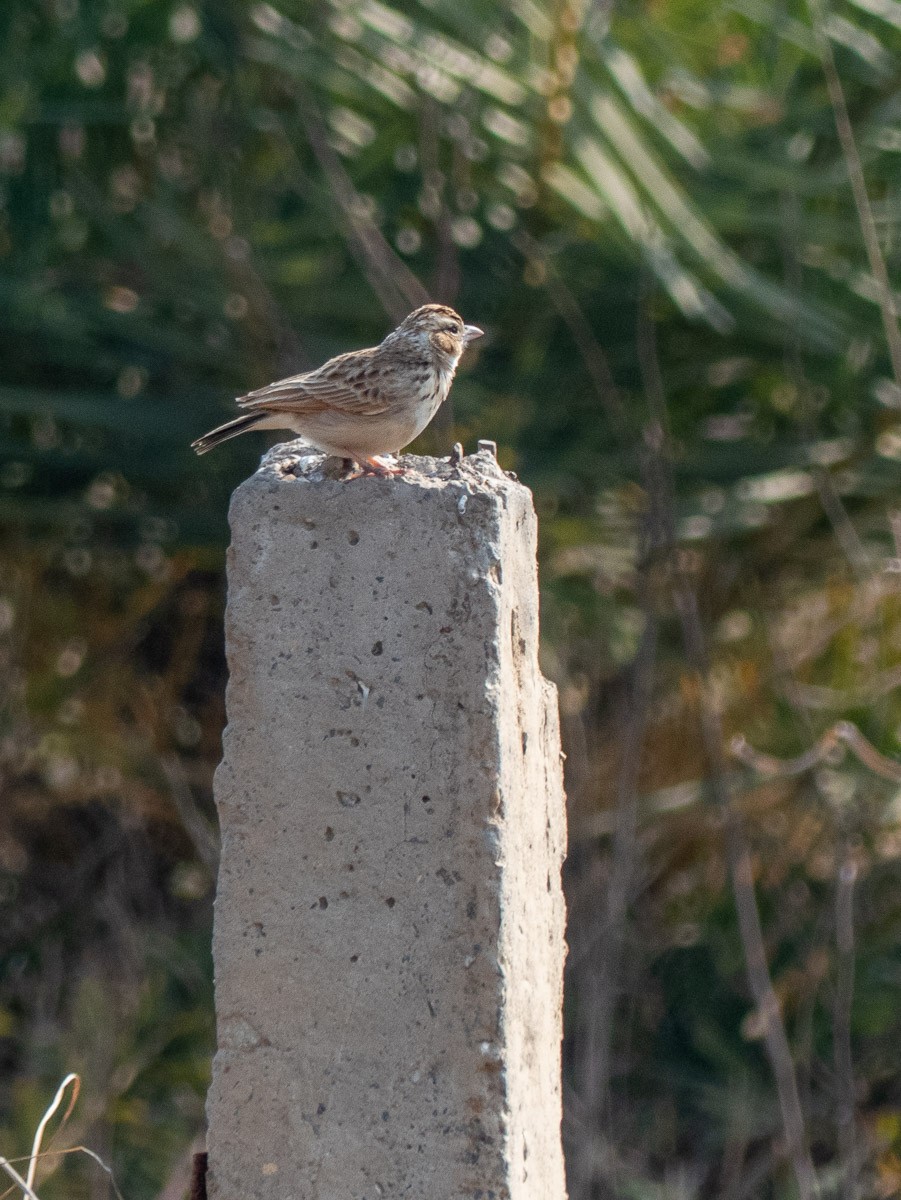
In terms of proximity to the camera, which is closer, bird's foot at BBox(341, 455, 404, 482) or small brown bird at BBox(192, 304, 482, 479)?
bird's foot at BBox(341, 455, 404, 482)

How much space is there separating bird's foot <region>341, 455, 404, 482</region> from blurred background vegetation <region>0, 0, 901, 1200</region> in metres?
4.16

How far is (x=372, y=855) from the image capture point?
254cm

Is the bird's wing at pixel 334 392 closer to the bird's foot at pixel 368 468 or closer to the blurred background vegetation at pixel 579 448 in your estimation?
the bird's foot at pixel 368 468

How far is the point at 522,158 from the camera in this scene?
7.35 metres

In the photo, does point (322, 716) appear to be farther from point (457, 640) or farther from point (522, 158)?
point (522, 158)

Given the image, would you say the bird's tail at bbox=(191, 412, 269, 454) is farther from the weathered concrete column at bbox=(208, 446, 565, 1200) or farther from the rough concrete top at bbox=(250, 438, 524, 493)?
the weathered concrete column at bbox=(208, 446, 565, 1200)

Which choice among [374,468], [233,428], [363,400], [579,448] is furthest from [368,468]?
[579,448]

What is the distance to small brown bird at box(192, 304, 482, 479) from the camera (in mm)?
3113

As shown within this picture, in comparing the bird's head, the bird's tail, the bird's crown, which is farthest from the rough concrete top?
the bird's crown

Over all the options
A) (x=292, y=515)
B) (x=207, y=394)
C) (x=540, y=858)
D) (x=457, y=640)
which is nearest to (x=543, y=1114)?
(x=540, y=858)

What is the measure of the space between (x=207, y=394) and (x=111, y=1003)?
327 centimetres

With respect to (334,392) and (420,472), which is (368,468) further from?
(334,392)

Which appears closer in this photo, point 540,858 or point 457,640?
point 457,640

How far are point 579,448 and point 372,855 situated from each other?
5.68m
